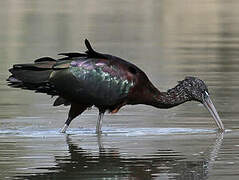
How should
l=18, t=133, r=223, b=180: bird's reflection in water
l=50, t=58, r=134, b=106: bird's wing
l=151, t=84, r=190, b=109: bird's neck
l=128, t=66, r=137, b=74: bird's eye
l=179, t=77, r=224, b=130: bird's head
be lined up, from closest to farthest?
l=18, t=133, r=223, b=180: bird's reflection in water, l=50, t=58, r=134, b=106: bird's wing, l=128, t=66, r=137, b=74: bird's eye, l=151, t=84, r=190, b=109: bird's neck, l=179, t=77, r=224, b=130: bird's head

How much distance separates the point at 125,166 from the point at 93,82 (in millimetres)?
2065

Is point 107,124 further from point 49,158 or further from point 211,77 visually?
point 211,77

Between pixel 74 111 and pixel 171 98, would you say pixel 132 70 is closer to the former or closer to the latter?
pixel 171 98

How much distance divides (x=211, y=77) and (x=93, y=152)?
8.00 meters

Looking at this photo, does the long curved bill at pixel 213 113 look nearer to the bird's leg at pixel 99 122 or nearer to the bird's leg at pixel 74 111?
the bird's leg at pixel 99 122

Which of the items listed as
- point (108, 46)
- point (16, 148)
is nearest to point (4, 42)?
point (108, 46)

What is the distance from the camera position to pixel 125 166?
11.2 m

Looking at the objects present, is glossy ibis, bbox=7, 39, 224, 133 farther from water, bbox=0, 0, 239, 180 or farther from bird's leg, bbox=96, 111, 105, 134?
water, bbox=0, 0, 239, 180

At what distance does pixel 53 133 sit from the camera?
43.8 feet

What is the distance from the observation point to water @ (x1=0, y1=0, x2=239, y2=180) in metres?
11.0

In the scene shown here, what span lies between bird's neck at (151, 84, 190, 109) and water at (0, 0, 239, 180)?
33 centimetres

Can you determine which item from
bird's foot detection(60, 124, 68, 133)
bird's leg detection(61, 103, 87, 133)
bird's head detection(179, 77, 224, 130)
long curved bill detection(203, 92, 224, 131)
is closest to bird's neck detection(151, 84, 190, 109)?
bird's head detection(179, 77, 224, 130)

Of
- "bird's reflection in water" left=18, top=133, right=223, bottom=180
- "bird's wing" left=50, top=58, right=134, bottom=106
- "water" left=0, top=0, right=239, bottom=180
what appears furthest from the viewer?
"bird's wing" left=50, top=58, right=134, bottom=106

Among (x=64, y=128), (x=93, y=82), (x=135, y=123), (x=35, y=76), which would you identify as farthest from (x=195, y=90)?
(x=35, y=76)
